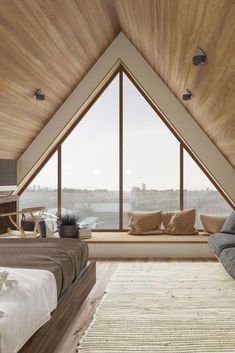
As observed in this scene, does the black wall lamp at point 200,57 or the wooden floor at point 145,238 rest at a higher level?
the black wall lamp at point 200,57

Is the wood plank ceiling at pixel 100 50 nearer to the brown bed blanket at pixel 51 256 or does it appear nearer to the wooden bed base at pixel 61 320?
the brown bed blanket at pixel 51 256

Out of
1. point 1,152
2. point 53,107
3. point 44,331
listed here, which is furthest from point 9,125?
point 44,331

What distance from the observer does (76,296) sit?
337cm

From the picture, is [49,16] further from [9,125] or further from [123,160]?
[123,160]

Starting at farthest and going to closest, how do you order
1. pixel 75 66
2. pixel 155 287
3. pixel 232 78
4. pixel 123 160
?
pixel 123 160
pixel 75 66
pixel 155 287
pixel 232 78

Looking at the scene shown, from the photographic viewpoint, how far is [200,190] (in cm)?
676

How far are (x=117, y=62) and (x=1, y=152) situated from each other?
7.37 ft

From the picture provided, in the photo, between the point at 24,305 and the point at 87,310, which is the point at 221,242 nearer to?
the point at 87,310

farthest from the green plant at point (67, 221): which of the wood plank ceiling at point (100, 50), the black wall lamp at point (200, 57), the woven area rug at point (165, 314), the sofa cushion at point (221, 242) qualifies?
the black wall lamp at point (200, 57)

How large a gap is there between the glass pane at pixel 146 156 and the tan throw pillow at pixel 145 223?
30 cm

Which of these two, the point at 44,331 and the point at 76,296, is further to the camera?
the point at 76,296

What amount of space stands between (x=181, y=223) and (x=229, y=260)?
2.38 meters

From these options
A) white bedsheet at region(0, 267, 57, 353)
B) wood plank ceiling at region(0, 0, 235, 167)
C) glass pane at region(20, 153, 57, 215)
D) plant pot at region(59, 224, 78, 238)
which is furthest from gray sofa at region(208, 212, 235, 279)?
glass pane at region(20, 153, 57, 215)

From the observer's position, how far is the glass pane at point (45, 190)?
22.6 feet
